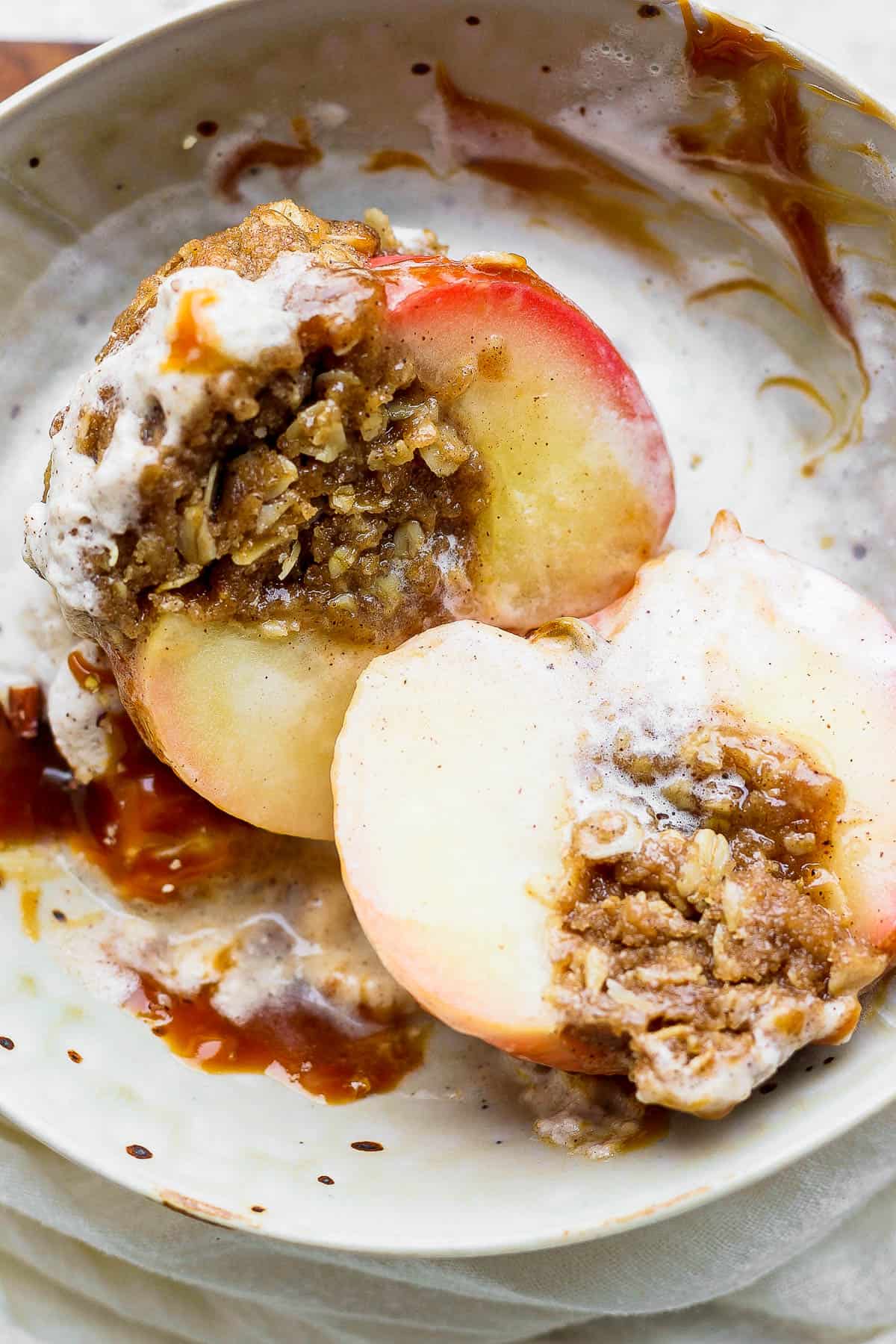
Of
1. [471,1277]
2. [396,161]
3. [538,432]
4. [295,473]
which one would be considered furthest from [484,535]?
[471,1277]

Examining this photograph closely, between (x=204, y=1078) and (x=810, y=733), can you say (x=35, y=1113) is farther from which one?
(x=810, y=733)

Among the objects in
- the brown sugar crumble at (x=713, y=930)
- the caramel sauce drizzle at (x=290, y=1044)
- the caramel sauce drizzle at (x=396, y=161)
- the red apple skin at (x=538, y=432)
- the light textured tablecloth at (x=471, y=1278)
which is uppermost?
the caramel sauce drizzle at (x=396, y=161)

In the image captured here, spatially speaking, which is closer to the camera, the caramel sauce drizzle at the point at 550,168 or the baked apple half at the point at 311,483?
the baked apple half at the point at 311,483

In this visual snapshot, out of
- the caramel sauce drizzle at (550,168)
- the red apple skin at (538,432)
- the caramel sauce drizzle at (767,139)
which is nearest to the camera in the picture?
the red apple skin at (538,432)

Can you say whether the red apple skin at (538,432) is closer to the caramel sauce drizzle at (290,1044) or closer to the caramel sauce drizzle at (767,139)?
the caramel sauce drizzle at (767,139)

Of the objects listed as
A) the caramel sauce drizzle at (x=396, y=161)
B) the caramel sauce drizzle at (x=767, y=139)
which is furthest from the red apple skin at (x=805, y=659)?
the caramel sauce drizzle at (x=396, y=161)

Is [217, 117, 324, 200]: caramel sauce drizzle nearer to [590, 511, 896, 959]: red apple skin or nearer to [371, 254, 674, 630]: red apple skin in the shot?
[371, 254, 674, 630]: red apple skin

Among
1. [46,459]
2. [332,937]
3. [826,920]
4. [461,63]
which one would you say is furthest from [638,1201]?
[461,63]
